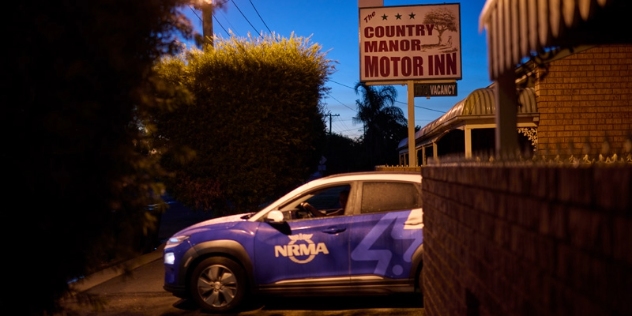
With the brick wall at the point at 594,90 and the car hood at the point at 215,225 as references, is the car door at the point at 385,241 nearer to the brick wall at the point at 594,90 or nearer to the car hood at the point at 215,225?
the car hood at the point at 215,225

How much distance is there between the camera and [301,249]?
7.39 metres

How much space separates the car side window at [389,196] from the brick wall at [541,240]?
392 centimetres

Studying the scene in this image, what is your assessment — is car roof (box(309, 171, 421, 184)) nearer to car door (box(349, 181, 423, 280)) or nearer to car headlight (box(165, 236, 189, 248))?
car door (box(349, 181, 423, 280))

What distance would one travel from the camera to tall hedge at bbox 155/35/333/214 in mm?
12461

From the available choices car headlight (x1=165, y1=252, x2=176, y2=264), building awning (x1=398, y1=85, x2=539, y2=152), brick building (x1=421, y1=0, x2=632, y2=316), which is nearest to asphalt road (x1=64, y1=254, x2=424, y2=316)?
car headlight (x1=165, y1=252, x2=176, y2=264)

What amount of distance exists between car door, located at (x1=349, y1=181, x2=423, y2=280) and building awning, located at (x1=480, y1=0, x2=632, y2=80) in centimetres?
322

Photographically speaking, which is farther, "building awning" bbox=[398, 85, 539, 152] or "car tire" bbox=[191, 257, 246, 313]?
"building awning" bbox=[398, 85, 539, 152]

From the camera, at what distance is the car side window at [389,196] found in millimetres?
7488

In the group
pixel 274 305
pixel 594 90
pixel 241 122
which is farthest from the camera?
pixel 241 122

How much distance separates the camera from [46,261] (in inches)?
131

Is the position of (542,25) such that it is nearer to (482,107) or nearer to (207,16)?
(207,16)

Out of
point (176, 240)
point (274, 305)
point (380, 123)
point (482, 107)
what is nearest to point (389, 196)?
point (274, 305)

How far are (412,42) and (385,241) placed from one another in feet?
26.8

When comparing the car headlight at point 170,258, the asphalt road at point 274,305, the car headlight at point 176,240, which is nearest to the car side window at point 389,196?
the asphalt road at point 274,305
